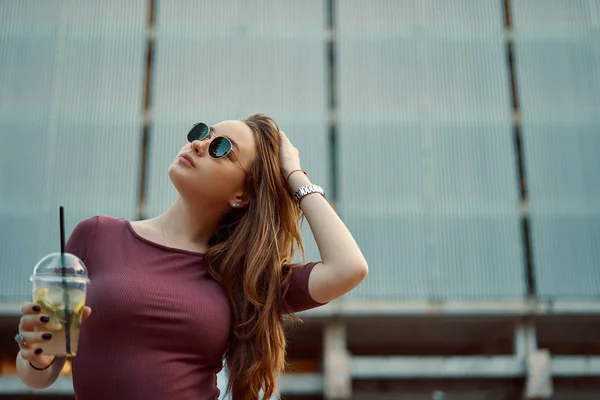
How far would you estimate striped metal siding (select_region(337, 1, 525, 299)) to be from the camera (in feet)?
51.0

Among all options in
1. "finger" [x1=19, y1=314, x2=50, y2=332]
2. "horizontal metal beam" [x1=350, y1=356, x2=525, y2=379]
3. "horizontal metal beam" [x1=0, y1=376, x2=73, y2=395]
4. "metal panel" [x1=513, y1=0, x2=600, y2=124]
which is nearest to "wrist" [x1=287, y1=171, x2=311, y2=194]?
"finger" [x1=19, y1=314, x2=50, y2=332]

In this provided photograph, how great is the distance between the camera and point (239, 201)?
2.12 meters

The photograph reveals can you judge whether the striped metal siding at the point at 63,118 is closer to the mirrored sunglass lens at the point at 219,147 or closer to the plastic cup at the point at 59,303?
the mirrored sunglass lens at the point at 219,147

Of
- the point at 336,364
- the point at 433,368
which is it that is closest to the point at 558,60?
the point at 433,368

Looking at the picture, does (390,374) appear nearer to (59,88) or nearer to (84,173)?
(84,173)

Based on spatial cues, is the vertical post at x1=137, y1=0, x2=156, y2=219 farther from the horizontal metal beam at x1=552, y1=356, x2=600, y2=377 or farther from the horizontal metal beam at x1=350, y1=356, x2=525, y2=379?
the horizontal metal beam at x1=552, y1=356, x2=600, y2=377

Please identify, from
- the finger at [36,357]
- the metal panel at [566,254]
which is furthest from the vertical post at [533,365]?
the finger at [36,357]

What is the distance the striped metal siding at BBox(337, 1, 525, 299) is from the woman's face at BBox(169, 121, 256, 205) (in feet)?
44.6

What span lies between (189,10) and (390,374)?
940cm

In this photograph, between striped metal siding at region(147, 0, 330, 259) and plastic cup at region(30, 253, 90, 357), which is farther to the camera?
striped metal siding at region(147, 0, 330, 259)

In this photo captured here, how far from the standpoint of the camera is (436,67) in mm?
16656

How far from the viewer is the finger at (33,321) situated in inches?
58.4

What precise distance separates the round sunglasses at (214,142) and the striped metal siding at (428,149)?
1363 centimetres

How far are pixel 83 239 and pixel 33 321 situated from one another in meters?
0.51
